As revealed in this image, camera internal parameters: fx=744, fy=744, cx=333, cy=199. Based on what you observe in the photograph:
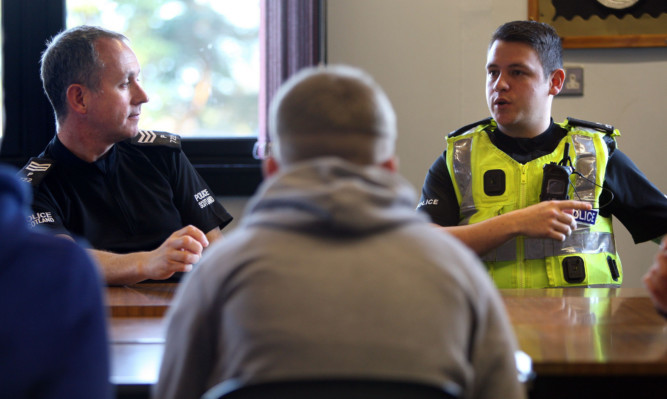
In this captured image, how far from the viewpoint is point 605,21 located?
10.6 ft

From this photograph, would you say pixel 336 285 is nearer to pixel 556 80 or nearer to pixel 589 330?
pixel 589 330

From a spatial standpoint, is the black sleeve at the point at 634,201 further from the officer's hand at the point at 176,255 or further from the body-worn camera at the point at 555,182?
the officer's hand at the point at 176,255

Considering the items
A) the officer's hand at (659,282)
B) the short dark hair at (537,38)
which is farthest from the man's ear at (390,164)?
the short dark hair at (537,38)

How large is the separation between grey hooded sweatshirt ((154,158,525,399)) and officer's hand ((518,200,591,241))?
109cm

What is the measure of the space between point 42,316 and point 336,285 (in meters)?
0.34

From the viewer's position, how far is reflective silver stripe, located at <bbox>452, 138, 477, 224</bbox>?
2297mm

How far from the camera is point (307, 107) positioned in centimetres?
95

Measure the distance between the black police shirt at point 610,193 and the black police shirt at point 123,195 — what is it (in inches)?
28.6

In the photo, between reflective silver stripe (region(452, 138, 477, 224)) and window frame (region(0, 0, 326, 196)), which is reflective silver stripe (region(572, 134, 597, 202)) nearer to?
reflective silver stripe (region(452, 138, 477, 224))

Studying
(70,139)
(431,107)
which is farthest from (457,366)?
(431,107)

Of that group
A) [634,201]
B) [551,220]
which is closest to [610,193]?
[634,201]

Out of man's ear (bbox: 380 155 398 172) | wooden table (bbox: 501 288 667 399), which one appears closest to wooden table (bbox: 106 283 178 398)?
man's ear (bbox: 380 155 398 172)

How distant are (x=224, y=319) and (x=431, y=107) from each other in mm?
2526

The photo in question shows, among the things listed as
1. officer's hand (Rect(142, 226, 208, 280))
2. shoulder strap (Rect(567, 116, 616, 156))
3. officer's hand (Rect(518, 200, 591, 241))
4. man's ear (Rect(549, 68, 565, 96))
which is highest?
man's ear (Rect(549, 68, 565, 96))
